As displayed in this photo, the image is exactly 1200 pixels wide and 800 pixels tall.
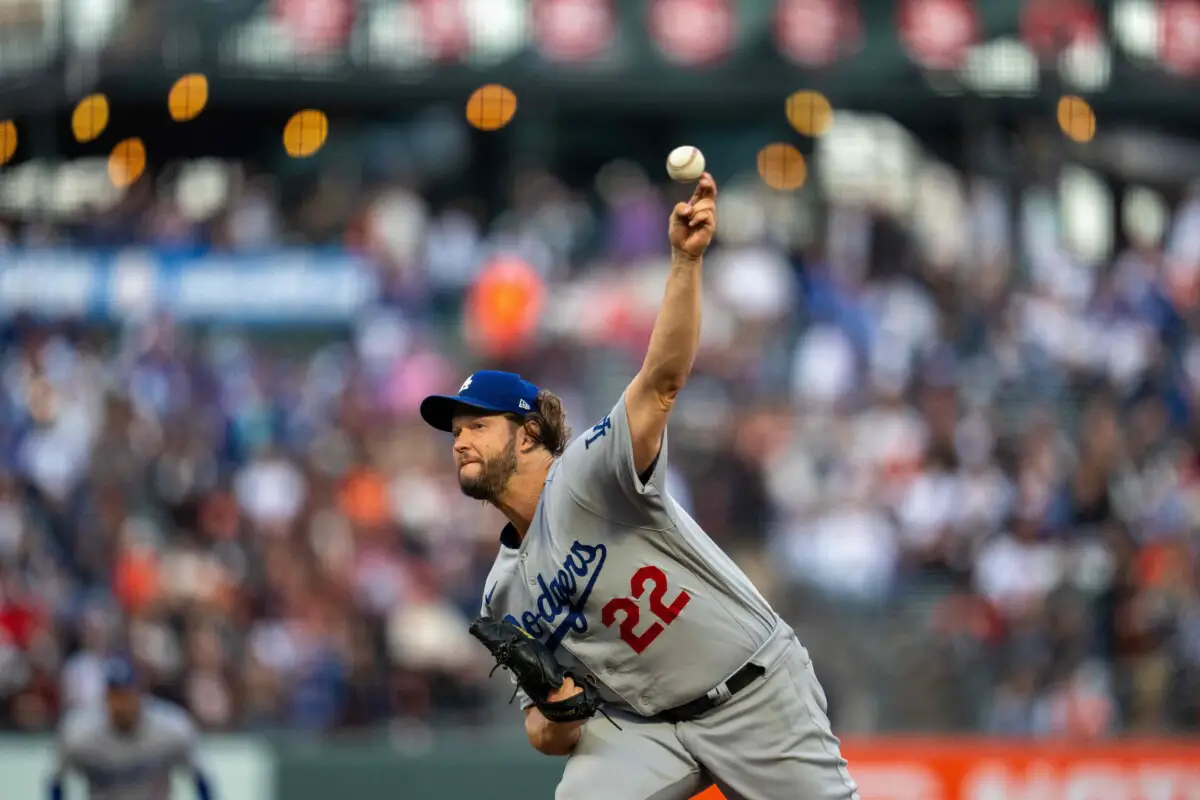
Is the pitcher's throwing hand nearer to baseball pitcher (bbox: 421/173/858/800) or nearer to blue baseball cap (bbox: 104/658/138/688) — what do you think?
baseball pitcher (bbox: 421/173/858/800)

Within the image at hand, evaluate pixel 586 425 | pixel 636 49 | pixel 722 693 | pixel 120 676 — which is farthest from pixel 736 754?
pixel 636 49

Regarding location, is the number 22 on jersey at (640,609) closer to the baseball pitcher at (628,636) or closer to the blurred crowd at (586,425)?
the baseball pitcher at (628,636)

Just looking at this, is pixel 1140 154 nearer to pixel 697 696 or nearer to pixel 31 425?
pixel 31 425

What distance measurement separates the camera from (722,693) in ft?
17.5

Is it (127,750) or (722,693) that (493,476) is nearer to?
(722,693)

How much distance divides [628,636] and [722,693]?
1.07ft

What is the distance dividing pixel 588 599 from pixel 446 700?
22.2 feet

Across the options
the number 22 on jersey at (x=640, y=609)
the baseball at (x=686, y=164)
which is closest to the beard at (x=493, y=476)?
the number 22 on jersey at (x=640, y=609)

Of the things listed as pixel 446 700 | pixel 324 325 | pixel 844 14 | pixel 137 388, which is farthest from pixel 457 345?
pixel 844 14

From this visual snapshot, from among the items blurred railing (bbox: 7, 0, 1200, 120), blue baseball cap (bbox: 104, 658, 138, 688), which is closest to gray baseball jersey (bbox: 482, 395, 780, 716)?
blue baseball cap (bbox: 104, 658, 138, 688)

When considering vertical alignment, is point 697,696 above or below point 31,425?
below

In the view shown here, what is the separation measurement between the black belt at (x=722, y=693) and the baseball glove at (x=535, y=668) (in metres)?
0.28

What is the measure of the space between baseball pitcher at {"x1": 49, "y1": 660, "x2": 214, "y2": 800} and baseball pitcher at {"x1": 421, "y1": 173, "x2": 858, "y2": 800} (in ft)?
14.5

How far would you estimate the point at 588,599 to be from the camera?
531 centimetres
